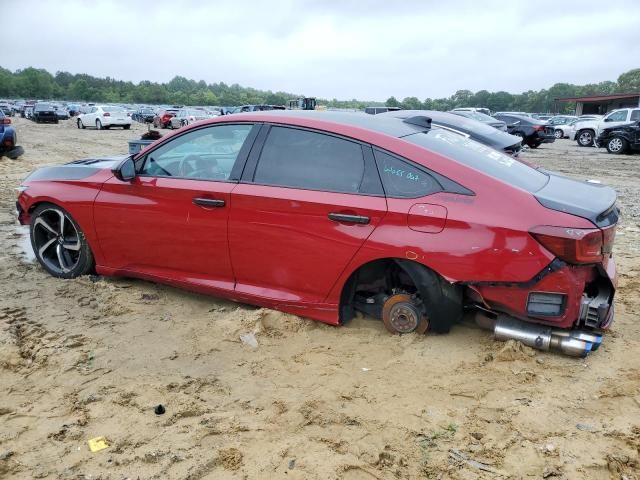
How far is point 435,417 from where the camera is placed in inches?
105

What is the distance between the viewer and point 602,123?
22016 mm

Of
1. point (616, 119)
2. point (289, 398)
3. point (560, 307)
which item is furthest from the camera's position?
point (616, 119)

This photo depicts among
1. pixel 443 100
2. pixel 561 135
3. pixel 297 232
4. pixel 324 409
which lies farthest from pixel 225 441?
pixel 443 100

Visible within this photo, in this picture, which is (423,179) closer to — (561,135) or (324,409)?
(324,409)

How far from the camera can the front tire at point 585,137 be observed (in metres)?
23.4

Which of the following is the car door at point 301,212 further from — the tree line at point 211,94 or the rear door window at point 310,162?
the tree line at point 211,94

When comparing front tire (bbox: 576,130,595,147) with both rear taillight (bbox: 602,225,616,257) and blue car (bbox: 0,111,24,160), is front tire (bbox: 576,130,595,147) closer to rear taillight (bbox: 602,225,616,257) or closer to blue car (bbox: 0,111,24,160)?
blue car (bbox: 0,111,24,160)

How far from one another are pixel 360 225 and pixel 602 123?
22.5 meters

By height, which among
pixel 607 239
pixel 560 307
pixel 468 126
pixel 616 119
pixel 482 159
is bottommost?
pixel 560 307

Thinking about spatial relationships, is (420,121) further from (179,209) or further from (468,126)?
(468,126)

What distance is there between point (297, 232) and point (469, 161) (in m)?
1.19

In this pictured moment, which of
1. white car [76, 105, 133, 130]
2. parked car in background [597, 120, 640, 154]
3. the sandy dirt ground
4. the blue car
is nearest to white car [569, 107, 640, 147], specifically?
parked car in background [597, 120, 640, 154]

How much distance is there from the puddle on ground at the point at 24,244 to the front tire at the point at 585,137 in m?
23.5

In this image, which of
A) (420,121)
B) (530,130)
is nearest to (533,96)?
(530,130)
